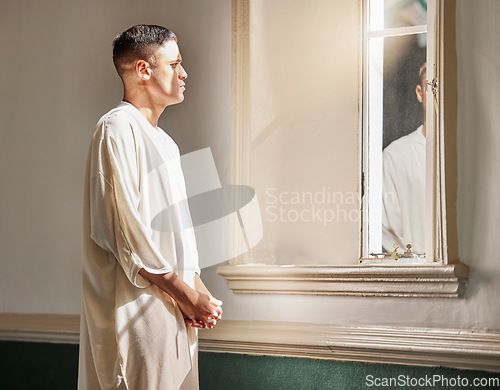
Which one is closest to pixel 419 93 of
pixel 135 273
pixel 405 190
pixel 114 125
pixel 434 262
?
pixel 405 190

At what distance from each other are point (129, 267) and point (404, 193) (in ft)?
3.42

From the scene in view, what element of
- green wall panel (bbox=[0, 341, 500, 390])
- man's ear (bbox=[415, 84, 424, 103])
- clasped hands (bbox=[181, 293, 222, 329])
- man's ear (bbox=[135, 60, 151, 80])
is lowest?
green wall panel (bbox=[0, 341, 500, 390])

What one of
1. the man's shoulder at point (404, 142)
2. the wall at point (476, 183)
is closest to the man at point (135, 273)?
the wall at point (476, 183)

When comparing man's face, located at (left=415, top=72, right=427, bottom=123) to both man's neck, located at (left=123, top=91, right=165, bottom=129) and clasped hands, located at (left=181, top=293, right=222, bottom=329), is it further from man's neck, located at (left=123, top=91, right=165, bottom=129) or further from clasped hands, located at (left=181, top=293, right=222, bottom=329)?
clasped hands, located at (left=181, top=293, right=222, bottom=329)

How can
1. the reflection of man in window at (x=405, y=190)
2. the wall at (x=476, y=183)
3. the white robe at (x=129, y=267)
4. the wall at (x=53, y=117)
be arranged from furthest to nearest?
the wall at (x=53, y=117) < the reflection of man in window at (x=405, y=190) < the wall at (x=476, y=183) < the white robe at (x=129, y=267)

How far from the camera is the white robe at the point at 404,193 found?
2441 millimetres

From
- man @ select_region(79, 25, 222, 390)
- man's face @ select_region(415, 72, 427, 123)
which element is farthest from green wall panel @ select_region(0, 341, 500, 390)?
man's face @ select_region(415, 72, 427, 123)

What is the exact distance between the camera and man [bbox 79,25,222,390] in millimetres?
1926

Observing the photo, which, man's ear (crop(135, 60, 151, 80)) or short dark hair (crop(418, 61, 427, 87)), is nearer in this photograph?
man's ear (crop(135, 60, 151, 80))

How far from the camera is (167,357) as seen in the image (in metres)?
1.94

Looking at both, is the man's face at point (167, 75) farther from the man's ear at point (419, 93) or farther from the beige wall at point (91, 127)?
the man's ear at point (419, 93)

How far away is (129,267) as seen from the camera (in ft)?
6.27

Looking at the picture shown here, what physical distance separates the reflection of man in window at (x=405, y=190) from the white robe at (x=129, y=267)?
2.50 feet

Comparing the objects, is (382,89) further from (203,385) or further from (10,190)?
(10,190)
